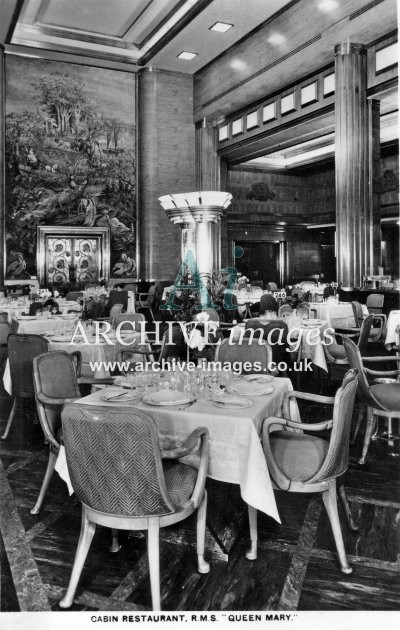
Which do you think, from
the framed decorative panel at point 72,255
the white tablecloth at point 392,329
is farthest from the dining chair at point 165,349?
the framed decorative panel at point 72,255

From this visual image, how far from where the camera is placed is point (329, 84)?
9555 mm

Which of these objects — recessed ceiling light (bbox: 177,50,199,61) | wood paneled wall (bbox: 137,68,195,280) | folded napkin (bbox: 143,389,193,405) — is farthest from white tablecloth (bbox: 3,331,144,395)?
recessed ceiling light (bbox: 177,50,199,61)

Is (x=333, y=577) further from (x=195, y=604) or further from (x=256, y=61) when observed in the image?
(x=256, y=61)

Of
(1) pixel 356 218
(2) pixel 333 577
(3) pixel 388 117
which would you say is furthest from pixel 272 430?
(3) pixel 388 117

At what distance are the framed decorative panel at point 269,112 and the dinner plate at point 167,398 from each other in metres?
9.52

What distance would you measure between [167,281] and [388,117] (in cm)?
669

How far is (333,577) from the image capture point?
2350 mm

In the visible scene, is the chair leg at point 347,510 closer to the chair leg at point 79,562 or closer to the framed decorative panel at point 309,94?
the chair leg at point 79,562

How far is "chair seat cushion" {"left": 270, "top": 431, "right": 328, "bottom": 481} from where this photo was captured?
8.18 ft

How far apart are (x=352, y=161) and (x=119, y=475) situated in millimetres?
8007

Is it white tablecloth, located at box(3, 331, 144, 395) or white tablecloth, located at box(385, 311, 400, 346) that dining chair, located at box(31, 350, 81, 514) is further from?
white tablecloth, located at box(385, 311, 400, 346)

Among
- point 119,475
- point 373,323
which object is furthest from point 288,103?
point 119,475

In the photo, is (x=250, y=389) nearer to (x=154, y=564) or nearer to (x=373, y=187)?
(x=154, y=564)

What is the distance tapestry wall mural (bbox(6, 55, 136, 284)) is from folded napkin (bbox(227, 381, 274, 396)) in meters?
10.6
